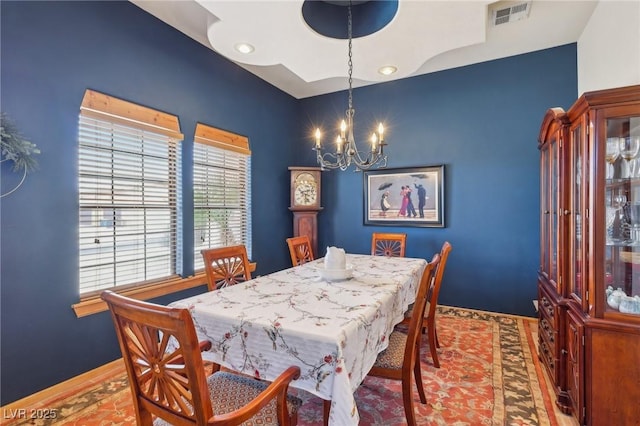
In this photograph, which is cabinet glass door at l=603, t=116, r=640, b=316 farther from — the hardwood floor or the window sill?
the window sill

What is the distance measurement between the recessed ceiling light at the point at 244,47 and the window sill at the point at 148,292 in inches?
87.5

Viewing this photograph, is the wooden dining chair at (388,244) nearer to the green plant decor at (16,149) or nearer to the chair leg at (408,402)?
the chair leg at (408,402)

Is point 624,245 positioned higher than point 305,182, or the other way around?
A: point 305,182

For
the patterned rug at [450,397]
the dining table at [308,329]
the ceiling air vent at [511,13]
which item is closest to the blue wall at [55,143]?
the patterned rug at [450,397]

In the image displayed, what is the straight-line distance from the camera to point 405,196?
13.3 feet

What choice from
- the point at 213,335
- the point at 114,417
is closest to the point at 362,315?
the point at 213,335

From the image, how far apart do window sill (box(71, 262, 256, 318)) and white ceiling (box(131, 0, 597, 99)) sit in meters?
2.21

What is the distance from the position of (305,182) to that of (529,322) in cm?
316

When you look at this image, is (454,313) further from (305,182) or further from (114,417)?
(114,417)

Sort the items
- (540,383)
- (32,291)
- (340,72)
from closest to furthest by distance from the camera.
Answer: (32,291) < (540,383) < (340,72)

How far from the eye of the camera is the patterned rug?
6.10 ft

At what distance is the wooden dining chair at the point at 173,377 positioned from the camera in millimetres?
932

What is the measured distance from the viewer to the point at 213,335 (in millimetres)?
1498

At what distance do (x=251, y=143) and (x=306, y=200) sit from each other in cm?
108
